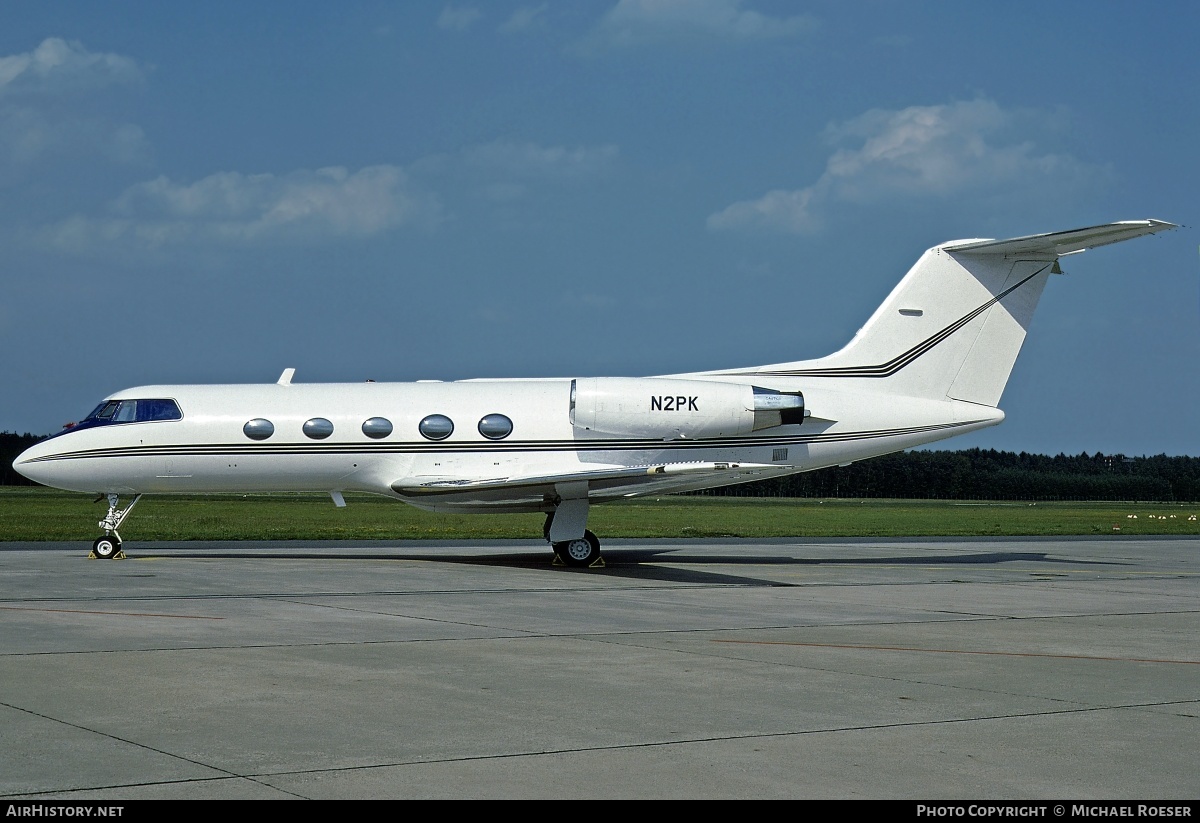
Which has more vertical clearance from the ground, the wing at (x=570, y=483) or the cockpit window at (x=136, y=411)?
the cockpit window at (x=136, y=411)

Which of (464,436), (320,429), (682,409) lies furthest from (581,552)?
(320,429)

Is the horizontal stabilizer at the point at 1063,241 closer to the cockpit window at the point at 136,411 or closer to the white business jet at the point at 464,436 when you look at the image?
the white business jet at the point at 464,436

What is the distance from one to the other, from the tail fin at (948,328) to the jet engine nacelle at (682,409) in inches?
60.8

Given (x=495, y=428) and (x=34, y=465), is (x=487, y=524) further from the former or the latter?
(x=34, y=465)

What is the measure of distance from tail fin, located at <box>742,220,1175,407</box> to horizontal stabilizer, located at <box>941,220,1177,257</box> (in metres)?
0.06

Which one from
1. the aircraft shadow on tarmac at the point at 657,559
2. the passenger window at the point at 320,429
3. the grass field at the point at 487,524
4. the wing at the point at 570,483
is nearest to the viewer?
the wing at the point at 570,483

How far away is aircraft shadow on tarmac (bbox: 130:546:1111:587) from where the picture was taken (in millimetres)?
20641

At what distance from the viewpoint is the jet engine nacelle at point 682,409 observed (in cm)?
2186

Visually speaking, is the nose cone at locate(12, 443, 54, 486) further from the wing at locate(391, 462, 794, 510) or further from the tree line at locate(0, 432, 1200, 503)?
the tree line at locate(0, 432, 1200, 503)

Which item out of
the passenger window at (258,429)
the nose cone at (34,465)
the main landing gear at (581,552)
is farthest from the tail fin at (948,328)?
the nose cone at (34,465)

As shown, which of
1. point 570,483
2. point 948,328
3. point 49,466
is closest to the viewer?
point 570,483

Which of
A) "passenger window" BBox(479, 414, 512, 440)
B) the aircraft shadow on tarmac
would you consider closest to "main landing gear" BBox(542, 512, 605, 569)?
the aircraft shadow on tarmac

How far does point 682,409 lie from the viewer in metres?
21.9

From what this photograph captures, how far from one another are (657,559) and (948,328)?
7.21 m
